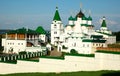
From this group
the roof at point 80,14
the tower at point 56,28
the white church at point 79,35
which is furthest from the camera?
the tower at point 56,28

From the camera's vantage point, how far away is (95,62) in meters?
21.2

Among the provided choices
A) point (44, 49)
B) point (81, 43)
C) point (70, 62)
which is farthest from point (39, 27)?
point (70, 62)

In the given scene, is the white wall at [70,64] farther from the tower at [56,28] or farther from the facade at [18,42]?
the tower at [56,28]

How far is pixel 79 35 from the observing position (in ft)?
125

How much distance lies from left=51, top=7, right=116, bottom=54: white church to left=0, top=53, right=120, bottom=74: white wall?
12.3 m

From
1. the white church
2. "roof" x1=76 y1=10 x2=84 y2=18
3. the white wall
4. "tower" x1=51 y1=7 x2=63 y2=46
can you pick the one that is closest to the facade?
the white church

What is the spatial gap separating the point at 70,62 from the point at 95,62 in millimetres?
2204

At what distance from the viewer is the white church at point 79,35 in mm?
35500

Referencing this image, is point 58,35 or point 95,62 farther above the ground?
point 58,35

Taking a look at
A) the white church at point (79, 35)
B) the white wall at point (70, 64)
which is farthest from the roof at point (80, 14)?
the white wall at point (70, 64)

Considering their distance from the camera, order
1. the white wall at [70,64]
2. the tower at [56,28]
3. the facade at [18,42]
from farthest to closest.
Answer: the tower at [56,28] → the facade at [18,42] → the white wall at [70,64]

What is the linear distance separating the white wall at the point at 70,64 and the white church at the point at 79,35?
12.3 metres

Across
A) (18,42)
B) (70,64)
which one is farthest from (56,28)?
(70,64)

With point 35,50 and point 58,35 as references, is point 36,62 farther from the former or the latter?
point 58,35
